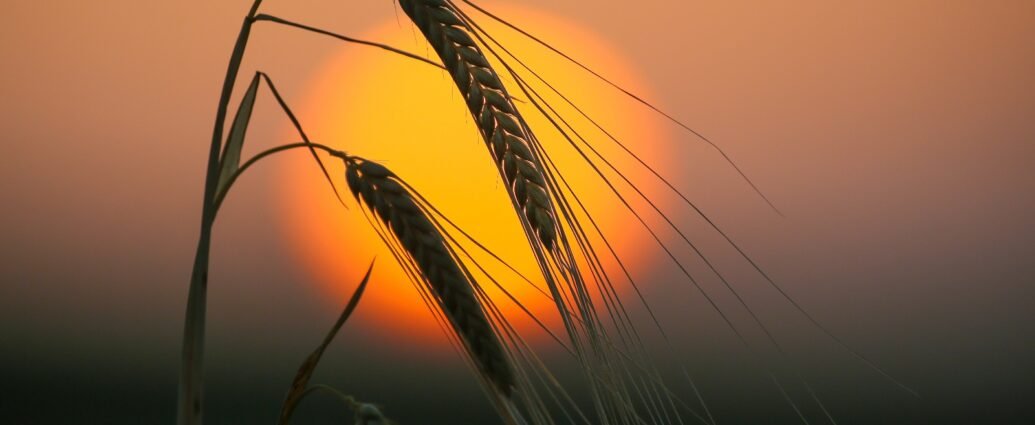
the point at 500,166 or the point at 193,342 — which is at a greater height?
the point at 500,166

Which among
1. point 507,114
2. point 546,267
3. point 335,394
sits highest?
point 507,114

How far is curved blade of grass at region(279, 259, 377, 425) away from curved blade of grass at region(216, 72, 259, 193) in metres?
0.14

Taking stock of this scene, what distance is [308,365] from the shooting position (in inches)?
32.2

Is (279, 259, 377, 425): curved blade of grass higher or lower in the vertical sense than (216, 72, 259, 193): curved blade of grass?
lower

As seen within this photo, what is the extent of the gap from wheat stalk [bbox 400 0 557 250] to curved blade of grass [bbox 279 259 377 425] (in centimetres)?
15

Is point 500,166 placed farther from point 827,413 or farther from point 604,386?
point 827,413

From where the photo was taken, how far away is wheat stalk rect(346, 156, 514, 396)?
0.71 meters

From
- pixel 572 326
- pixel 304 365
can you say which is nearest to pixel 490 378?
pixel 572 326

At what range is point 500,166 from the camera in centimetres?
74

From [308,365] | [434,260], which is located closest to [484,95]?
[434,260]

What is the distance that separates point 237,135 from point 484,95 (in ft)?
0.75

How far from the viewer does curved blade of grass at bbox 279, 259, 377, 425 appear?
0.78 metres

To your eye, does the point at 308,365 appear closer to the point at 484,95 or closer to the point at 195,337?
the point at 195,337

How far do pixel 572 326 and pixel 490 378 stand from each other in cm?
8
